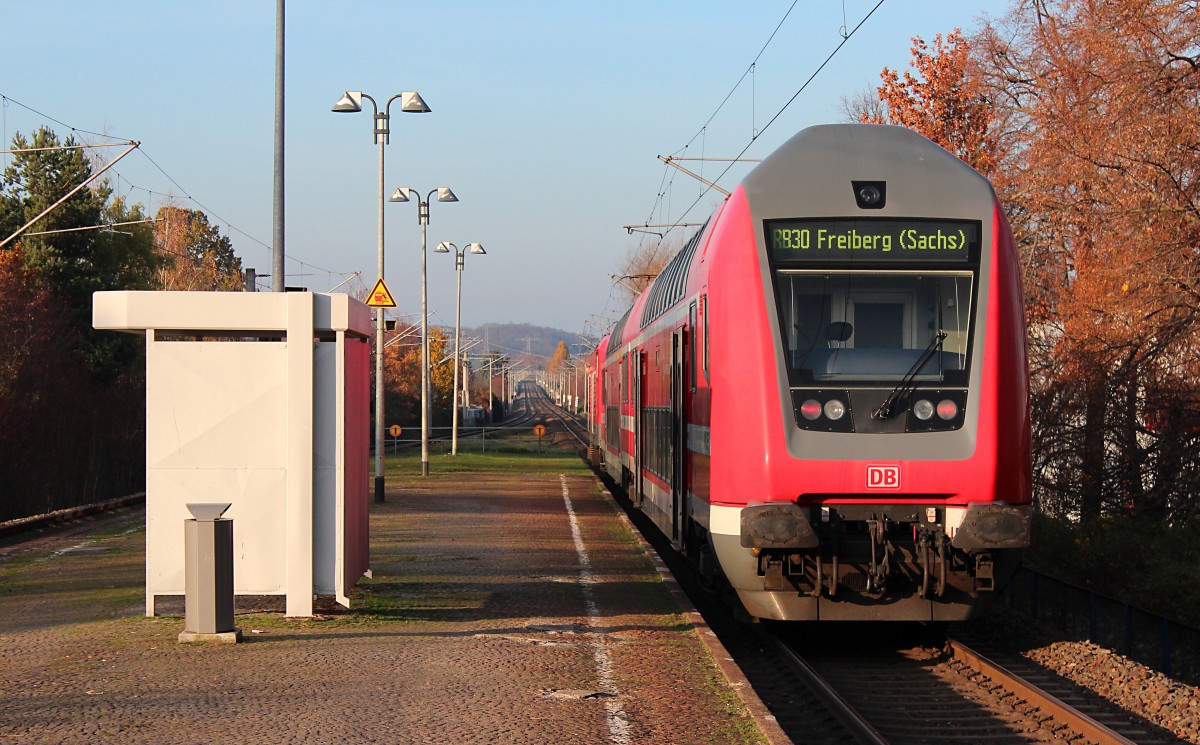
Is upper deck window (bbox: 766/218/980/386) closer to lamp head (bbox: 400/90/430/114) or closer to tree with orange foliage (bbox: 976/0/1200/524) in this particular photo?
tree with orange foliage (bbox: 976/0/1200/524)

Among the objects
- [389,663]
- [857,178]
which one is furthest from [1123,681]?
[389,663]

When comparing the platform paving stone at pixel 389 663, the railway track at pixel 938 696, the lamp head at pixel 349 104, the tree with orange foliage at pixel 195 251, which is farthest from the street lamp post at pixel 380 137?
the tree with orange foliage at pixel 195 251

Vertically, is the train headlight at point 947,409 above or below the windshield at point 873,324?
below

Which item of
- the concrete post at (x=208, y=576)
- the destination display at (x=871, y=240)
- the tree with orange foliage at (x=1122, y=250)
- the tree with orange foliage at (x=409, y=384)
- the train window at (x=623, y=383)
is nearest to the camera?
the concrete post at (x=208, y=576)

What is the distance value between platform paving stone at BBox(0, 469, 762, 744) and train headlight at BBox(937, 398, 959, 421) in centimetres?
264

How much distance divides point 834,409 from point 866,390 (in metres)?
0.30

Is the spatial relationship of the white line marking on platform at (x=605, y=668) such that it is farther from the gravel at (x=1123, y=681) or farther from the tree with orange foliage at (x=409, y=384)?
the tree with orange foliage at (x=409, y=384)

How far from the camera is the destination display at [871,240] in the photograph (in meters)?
10.8

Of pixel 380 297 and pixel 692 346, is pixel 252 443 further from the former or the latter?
pixel 380 297

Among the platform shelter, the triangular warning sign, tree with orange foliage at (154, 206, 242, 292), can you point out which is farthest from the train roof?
tree with orange foliage at (154, 206, 242, 292)

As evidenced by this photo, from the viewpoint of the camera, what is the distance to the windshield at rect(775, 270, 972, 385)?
10.6 metres

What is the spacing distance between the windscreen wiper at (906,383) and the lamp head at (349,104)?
1653 centimetres

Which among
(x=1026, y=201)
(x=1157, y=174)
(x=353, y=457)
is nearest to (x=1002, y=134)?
(x=1026, y=201)

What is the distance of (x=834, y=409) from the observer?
34.4ft
